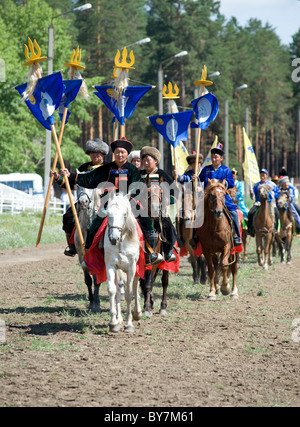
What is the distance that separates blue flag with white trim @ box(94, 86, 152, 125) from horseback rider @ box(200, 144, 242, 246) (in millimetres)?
1635

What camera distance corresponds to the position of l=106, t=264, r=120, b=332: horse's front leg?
788cm

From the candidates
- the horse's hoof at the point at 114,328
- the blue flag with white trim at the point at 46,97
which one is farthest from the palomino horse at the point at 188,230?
the horse's hoof at the point at 114,328

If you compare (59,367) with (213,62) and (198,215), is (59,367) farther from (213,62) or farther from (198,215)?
(213,62)

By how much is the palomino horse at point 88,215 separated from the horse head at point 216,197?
Result: 2.12 m

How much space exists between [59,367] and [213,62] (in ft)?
155

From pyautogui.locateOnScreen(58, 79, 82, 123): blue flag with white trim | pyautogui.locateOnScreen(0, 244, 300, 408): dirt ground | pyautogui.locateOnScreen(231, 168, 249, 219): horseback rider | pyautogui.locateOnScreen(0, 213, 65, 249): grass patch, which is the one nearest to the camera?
pyautogui.locateOnScreen(0, 244, 300, 408): dirt ground

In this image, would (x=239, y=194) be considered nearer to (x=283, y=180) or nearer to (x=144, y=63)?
(x=283, y=180)

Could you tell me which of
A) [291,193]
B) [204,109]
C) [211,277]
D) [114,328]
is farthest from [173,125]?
[291,193]

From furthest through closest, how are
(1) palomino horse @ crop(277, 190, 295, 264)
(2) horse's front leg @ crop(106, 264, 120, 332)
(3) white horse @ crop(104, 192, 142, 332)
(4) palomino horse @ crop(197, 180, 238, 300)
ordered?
(1) palomino horse @ crop(277, 190, 295, 264) < (4) palomino horse @ crop(197, 180, 238, 300) < (2) horse's front leg @ crop(106, 264, 120, 332) < (3) white horse @ crop(104, 192, 142, 332)

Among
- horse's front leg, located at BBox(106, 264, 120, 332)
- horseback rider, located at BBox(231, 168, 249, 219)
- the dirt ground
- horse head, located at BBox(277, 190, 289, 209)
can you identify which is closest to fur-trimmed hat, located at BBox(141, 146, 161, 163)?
horse's front leg, located at BBox(106, 264, 120, 332)

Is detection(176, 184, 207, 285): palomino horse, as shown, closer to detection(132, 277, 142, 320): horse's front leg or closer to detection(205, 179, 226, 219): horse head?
detection(205, 179, 226, 219): horse head

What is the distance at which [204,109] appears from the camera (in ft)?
38.5

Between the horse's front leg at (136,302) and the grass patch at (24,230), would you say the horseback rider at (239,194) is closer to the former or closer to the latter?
the horse's front leg at (136,302)

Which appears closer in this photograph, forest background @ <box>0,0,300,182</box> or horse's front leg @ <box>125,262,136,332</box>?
horse's front leg @ <box>125,262,136,332</box>
